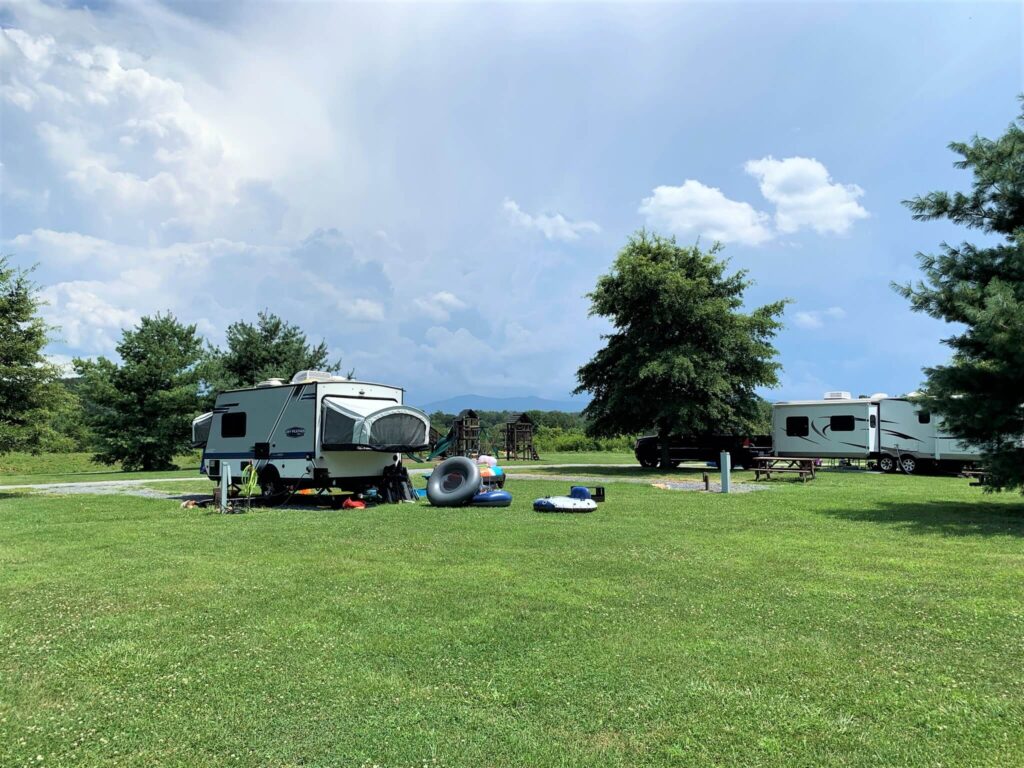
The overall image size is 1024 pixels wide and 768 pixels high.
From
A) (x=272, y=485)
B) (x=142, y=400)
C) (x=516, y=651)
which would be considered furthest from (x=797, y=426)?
(x=142, y=400)

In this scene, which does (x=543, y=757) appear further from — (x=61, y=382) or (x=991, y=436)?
(x=61, y=382)

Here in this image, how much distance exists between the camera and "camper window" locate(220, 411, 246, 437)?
635 inches

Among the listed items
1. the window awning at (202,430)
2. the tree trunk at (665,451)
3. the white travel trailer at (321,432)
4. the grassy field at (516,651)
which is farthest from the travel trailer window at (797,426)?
the window awning at (202,430)

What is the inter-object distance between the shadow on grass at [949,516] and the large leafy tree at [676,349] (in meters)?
11.9

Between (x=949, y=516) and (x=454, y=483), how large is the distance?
9.22 m

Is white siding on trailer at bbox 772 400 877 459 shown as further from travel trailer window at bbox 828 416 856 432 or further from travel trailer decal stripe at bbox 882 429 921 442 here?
travel trailer decal stripe at bbox 882 429 921 442

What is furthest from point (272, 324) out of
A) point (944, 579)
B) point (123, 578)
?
point (944, 579)

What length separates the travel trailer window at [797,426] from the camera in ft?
87.5

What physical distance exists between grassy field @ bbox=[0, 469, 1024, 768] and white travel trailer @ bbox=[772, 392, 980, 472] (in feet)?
54.1

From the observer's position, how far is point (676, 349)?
84.6 ft

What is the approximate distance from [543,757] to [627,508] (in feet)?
32.9

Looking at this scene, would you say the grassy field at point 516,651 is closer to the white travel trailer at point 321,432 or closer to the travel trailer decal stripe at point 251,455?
the white travel trailer at point 321,432

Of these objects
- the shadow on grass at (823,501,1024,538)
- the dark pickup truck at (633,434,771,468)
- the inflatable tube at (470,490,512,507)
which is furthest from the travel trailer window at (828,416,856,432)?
the inflatable tube at (470,490,512,507)

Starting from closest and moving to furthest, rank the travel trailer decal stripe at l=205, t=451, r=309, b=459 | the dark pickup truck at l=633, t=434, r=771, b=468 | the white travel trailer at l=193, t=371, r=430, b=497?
the white travel trailer at l=193, t=371, r=430, b=497 < the travel trailer decal stripe at l=205, t=451, r=309, b=459 < the dark pickup truck at l=633, t=434, r=771, b=468
